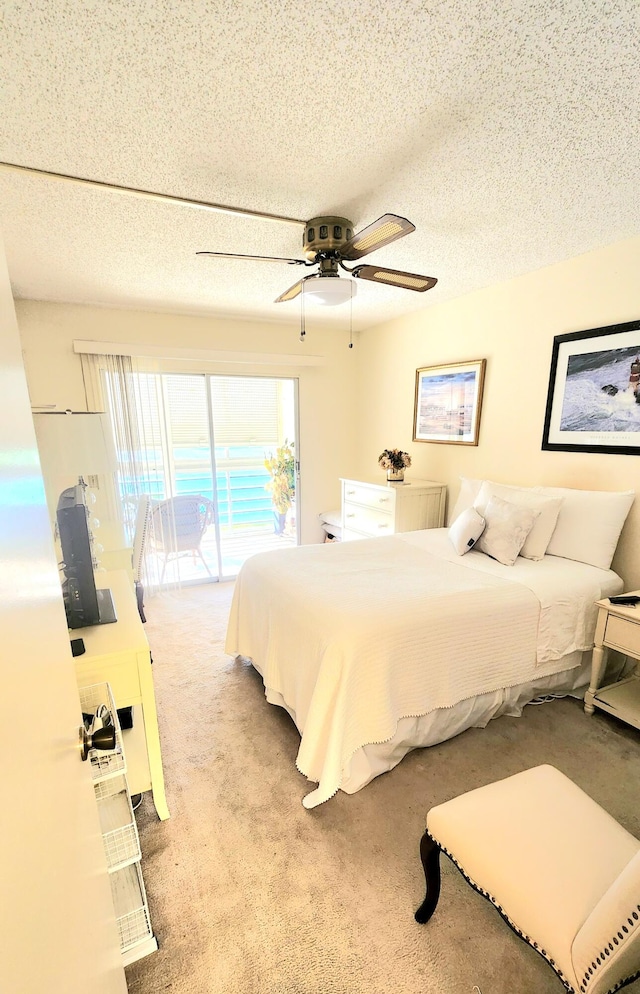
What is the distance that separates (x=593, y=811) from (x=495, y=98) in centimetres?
212

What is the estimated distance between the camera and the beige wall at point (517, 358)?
235 cm

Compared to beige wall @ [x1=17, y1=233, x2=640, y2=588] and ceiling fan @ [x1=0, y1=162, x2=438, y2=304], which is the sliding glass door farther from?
ceiling fan @ [x1=0, y1=162, x2=438, y2=304]

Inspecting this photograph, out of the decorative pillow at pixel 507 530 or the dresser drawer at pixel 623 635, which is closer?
the dresser drawer at pixel 623 635

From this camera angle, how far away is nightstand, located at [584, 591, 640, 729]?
1928 millimetres

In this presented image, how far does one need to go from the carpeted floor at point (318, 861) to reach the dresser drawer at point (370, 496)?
1.75 metres

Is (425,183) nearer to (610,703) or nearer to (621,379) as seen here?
(621,379)

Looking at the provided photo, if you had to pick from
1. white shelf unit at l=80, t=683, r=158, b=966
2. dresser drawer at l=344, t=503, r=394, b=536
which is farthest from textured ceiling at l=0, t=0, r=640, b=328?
A: dresser drawer at l=344, t=503, r=394, b=536

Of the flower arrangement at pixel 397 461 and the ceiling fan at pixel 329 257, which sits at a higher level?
the ceiling fan at pixel 329 257

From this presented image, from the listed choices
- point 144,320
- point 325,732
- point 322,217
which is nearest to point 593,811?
point 325,732

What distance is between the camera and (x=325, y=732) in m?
1.67

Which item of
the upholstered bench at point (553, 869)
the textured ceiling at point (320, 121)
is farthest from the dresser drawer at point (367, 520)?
the upholstered bench at point (553, 869)

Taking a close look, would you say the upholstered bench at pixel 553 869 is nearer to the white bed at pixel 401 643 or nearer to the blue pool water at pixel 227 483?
the white bed at pixel 401 643

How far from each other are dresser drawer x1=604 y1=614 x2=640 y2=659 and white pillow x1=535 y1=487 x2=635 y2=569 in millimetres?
441

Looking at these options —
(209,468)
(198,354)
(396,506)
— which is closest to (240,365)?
(198,354)
